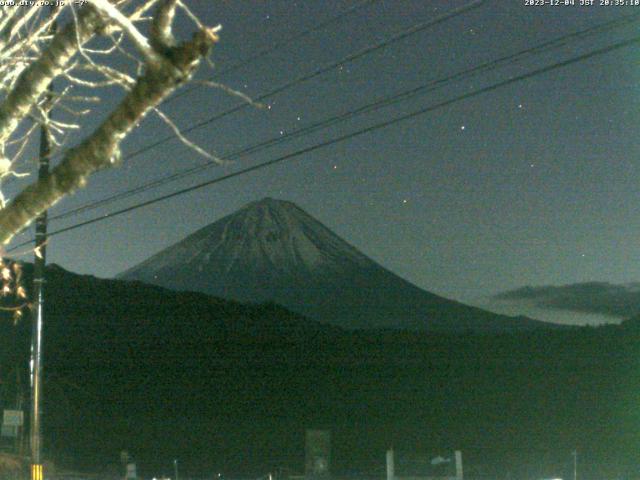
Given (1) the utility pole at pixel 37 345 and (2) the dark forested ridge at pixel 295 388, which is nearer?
(1) the utility pole at pixel 37 345

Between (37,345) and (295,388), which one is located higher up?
(37,345)

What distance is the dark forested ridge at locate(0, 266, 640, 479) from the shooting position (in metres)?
57.8

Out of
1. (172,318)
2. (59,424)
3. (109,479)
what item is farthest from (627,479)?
(172,318)

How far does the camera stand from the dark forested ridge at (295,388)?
5781 centimetres

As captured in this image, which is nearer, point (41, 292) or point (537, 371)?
point (41, 292)

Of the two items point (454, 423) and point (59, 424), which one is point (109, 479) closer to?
point (59, 424)

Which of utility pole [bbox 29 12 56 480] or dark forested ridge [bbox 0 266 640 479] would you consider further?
dark forested ridge [bbox 0 266 640 479]

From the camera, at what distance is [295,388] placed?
89188mm

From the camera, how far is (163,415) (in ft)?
240

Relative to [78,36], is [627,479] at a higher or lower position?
lower

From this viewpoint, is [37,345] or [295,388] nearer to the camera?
[37,345]

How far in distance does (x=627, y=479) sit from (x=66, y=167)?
3100 centimetres

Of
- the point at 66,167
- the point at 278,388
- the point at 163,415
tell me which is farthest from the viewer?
the point at 278,388

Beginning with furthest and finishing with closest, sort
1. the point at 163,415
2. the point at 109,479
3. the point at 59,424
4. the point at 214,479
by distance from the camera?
the point at 163,415
the point at 59,424
the point at 214,479
the point at 109,479
